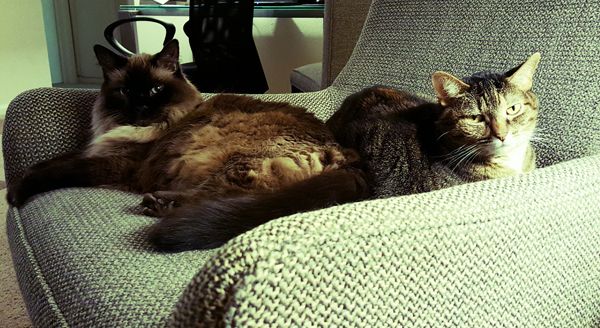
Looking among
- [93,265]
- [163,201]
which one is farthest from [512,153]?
[93,265]

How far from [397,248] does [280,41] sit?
2950 mm

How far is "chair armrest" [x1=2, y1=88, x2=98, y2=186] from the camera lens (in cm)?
126

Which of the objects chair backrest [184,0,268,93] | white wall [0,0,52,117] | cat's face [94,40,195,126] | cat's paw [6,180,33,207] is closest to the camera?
cat's paw [6,180,33,207]

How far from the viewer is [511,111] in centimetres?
107

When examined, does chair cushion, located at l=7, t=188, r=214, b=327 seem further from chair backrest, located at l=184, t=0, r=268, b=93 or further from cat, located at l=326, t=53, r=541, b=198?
chair backrest, located at l=184, t=0, r=268, b=93

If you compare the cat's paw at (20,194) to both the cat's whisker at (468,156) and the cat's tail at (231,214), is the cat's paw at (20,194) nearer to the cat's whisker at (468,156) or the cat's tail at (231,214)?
the cat's tail at (231,214)

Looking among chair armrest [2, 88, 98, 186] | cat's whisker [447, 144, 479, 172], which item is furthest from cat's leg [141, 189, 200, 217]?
cat's whisker [447, 144, 479, 172]

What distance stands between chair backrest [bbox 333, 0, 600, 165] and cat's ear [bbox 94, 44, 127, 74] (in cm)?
68

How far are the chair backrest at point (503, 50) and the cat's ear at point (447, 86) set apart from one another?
164mm

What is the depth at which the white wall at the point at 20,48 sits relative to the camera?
3.83 meters

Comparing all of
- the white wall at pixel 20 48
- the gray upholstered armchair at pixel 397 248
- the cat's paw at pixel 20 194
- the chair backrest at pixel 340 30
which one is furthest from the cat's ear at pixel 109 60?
the white wall at pixel 20 48

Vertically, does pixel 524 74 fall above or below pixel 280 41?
above

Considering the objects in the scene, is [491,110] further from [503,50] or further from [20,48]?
[20,48]

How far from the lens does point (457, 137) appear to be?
3.67ft
